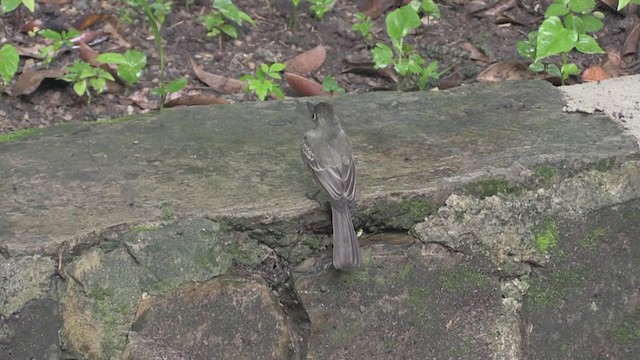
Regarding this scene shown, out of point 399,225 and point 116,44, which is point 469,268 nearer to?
point 399,225

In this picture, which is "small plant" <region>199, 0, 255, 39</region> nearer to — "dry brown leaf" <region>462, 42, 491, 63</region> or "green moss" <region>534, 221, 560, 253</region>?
"dry brown leaf" <region>462, 42, 491, 63</region>

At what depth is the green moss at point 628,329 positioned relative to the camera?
14.0 ft

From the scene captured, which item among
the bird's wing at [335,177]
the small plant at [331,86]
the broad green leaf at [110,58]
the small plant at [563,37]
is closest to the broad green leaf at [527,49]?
the small plant at [563,37]

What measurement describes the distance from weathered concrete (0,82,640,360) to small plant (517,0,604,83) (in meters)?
0.68

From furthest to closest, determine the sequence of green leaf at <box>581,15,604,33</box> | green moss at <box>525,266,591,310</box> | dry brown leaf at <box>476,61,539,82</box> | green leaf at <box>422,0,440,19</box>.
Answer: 1. green leaf at <box>422,0,440,19</box>
2. dry brown leaf at <box>476,61,539,82</box>
3. green leaf at <box>581,15,604,33</box>
4. green moss at <box>525,266,591,310</box>

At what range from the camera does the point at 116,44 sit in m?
6.19

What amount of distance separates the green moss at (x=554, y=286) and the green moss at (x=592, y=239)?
0.31 ft

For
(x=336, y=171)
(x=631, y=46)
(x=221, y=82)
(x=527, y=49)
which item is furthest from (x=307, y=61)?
(x=336, y=171)

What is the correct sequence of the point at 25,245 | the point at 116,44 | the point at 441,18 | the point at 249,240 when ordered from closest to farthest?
1. the point at 25,245
2. the point at 249,240
3. the point at 116,44
4. the point at 441,18

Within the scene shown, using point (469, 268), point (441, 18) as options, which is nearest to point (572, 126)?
point (469, 268)

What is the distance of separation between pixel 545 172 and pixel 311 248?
3.41ft

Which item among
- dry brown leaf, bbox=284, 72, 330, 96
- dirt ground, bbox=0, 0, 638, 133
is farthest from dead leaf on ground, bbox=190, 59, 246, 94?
dry brown leaf, bbox=284, 72, 330, 96

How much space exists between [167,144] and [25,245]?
1.04 meters

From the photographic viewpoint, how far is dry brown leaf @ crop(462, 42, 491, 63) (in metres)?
6.23
